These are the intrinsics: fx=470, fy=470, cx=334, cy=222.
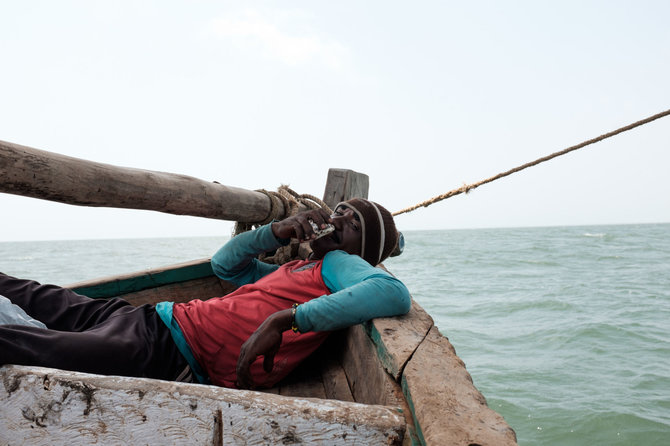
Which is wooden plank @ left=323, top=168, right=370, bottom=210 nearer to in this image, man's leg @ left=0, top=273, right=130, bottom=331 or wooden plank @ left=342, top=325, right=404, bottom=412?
wooden plank @ left=342, top=325, right=404, bottom=412

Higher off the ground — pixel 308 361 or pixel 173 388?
pixel 173 388

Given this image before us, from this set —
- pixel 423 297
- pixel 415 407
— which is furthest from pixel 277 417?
pixel 423 297

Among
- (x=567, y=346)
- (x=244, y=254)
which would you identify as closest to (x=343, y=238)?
(x=244, y=254)

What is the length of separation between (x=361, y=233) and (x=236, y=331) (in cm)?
62

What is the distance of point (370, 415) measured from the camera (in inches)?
27.2

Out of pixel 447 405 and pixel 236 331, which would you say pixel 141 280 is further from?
pixel 447 405

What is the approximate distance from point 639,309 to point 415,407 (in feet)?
28.1

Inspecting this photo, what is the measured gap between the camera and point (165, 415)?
703 millimetres

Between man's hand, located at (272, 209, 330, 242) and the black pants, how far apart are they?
0.57m

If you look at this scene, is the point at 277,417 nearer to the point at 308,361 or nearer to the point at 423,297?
the point at 308,361

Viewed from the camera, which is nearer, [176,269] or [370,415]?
[370,415]

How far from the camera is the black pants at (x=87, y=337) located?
3.27 ft

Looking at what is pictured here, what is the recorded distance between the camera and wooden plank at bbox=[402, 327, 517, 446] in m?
0.71

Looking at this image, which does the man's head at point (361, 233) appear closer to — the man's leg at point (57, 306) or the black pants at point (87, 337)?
the black pants at point (87, 337)
